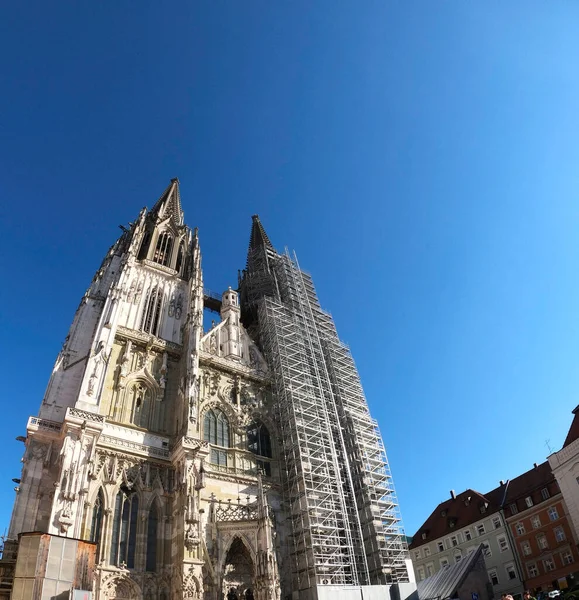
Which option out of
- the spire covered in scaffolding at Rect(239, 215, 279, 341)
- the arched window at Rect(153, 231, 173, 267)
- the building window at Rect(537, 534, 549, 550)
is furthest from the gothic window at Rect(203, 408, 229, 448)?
the building window at Rect(537, 534, 549, 550)

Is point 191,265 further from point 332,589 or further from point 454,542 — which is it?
point 454,542

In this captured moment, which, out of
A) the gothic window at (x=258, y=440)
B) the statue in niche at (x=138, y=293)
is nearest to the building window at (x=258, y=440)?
the gothic window at (x=258, y=440)

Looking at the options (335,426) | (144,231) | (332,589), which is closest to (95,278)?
(144,231)

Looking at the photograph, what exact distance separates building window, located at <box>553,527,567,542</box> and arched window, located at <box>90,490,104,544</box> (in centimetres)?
2940

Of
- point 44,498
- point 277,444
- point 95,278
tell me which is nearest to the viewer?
point 44,498

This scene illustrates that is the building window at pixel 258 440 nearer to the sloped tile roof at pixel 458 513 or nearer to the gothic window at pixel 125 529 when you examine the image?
the gothic window at pixel 125 529

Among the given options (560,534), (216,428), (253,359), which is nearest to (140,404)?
(216,428)

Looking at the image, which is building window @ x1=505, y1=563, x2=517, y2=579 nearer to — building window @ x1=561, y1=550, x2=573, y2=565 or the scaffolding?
building window @ x1=561, y1=550, x2=573, y2=565

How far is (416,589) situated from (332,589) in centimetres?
604

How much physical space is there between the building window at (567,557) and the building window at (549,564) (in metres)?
0.95

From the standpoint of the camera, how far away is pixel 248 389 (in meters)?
29.6

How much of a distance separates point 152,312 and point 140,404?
7488 mm

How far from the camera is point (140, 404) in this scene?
24.9 metres

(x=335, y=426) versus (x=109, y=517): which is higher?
(x=335, y=426)
